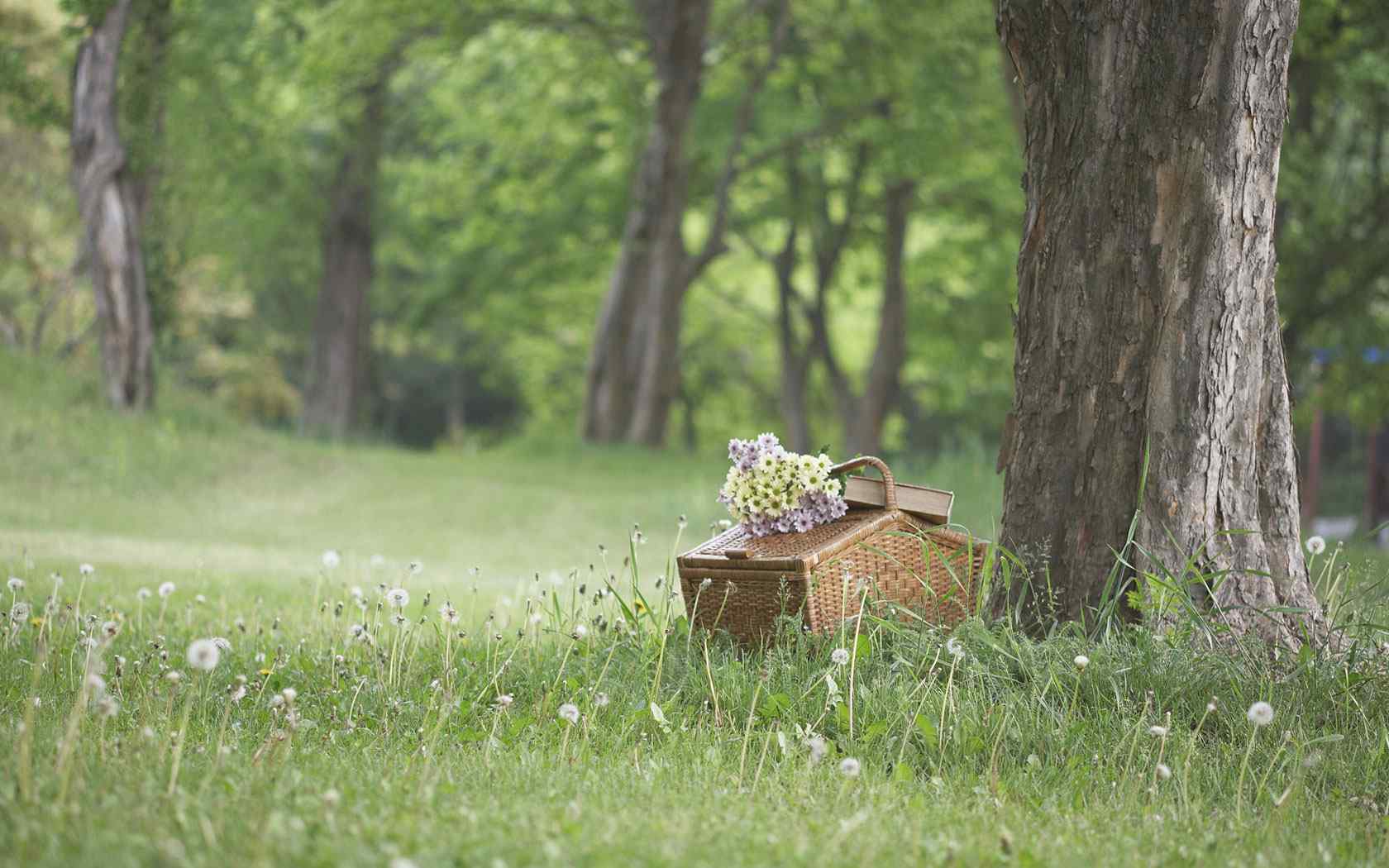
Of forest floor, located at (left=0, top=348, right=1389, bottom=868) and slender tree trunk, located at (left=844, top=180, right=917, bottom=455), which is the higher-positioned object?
slender tree trunk, located at (left=844, top=180, right=917, bottom=455)

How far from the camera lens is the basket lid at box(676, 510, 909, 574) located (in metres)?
4.63

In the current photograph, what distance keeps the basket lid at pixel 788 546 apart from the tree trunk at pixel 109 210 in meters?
12.1

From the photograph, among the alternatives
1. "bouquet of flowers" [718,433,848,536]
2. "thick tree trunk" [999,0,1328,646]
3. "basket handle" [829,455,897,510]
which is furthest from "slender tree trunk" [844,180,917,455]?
"thick tree trunk" [999,0,1328,646]

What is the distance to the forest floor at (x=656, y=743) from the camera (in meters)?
2.79

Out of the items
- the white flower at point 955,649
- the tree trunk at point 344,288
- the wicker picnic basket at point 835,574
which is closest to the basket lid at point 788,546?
the wicker picnic basket at point 835,574

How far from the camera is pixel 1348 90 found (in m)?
14.8

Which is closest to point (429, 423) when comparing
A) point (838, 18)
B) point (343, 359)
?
point (343, 359)

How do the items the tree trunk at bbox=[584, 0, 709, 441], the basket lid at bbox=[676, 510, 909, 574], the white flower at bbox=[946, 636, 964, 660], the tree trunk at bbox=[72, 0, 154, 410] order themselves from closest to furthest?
the white flower at bbox=[946, 636, 964, 660] → the basket lid at bbox=[676, 510, 909, 574] → the tree trunk at bbox=[72, 0, 154, 410] → the tree trunk at bbox=[584, 0, 709, 441]

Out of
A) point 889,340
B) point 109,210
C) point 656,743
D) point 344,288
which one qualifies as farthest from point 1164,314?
point 344,288

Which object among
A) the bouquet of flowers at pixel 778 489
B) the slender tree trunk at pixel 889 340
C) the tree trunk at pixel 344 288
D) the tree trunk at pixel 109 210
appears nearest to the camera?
the bouquet of flowers at pixel 778 489

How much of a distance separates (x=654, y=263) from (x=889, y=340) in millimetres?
4636

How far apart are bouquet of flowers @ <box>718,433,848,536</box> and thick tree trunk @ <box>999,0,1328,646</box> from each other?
2.41 ft

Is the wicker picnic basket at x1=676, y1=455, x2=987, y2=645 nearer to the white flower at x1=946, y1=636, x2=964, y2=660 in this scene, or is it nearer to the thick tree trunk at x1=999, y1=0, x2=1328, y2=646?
the white flower at x1=946, y1=636, x2=964, y2=660

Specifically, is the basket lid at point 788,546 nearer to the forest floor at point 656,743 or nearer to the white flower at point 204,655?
the forest floor at point 656,743
